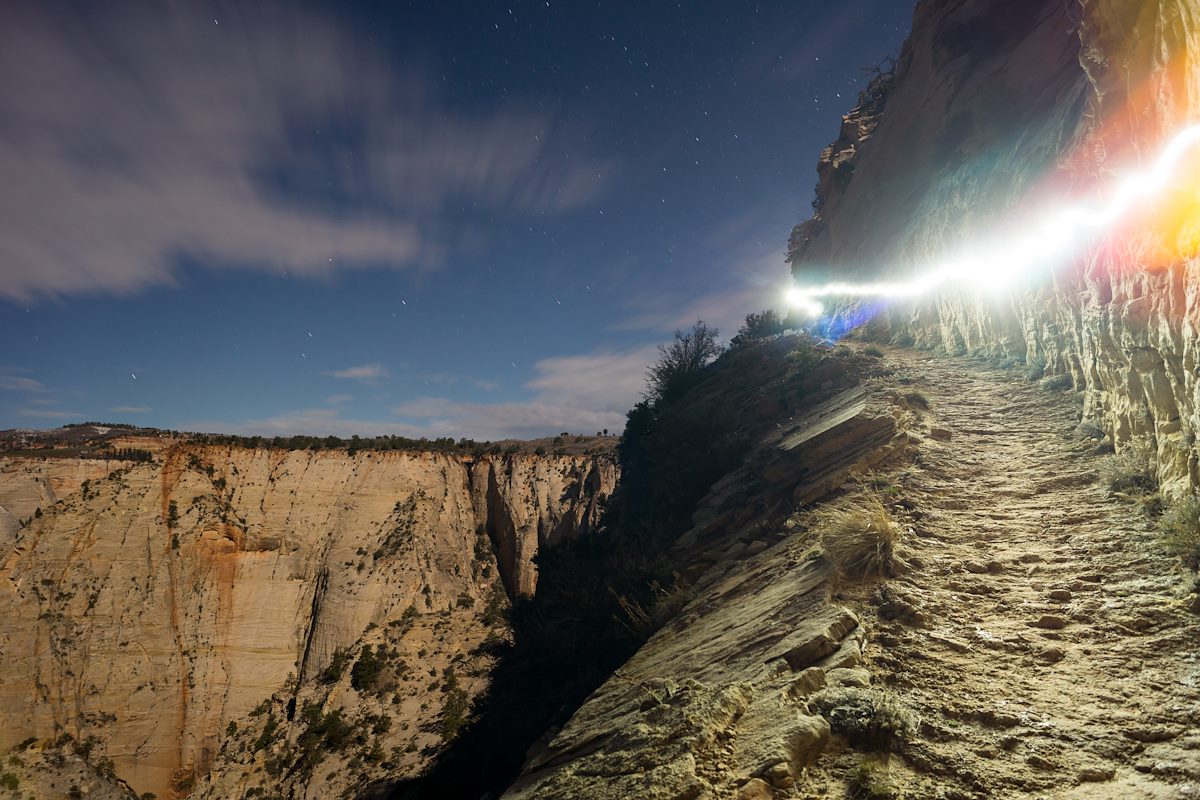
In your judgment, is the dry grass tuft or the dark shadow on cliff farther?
the dark shadow on cliff

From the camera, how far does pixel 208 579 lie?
98.2ft

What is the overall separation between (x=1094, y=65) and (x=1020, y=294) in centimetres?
555

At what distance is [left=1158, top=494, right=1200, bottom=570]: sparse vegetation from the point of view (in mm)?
4340

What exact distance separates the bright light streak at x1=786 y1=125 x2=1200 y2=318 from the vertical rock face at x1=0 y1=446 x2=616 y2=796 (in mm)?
20060

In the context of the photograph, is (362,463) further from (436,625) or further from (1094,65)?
(1094,65)

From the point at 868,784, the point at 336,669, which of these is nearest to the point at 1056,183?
the point at 868,784

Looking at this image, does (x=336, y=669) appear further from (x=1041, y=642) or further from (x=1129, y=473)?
(x=1129, y=473)

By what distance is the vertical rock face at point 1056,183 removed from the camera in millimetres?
4973

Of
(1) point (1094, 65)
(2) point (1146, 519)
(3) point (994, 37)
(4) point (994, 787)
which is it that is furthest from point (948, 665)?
(3) point (994, 37)

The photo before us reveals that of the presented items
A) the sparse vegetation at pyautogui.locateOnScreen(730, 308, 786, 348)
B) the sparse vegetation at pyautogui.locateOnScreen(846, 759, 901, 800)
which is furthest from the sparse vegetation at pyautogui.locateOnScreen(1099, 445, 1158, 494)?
the sparse vegetation at pyautogui.locateOnScreen(730, 308, 786, 348)

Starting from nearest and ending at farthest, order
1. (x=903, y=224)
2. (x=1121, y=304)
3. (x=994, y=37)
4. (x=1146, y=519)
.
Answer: (x=1146, y=519), (x=1121, y=304), (x=994, y=37), (x=903, y=224)

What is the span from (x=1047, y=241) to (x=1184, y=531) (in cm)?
713

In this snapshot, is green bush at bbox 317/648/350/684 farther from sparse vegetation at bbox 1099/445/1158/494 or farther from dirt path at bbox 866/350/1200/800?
sparse vegetation at bbox 1099/445/1158/494

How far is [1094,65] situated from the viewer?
21.3 ft
